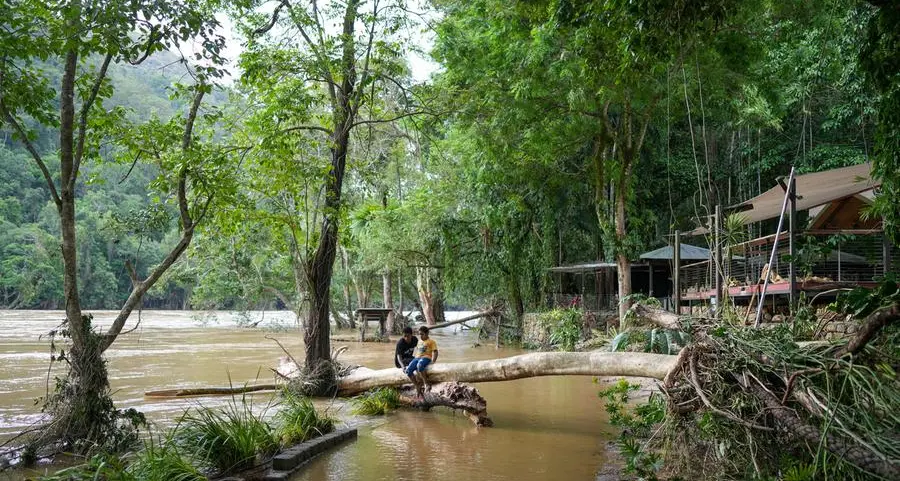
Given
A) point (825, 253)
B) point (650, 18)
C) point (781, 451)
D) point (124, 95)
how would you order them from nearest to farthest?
1. point (781, 451)
2. point (650, 18)
3. point (825, 253)
4. point (124, 95)

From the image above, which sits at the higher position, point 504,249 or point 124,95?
point 124,95

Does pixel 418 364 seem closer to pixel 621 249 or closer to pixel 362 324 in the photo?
pixel 621 249

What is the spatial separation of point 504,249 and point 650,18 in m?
19.3

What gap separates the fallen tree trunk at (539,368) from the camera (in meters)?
7.23

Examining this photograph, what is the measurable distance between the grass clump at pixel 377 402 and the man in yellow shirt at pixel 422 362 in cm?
56

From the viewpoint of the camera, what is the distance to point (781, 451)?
4848 mm

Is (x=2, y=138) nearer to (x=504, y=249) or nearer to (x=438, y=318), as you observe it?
(x=438, y=318)

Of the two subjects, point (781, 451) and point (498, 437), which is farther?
point (498, 437)

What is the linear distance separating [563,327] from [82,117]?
555 inches

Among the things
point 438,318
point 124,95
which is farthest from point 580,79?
point 124,95

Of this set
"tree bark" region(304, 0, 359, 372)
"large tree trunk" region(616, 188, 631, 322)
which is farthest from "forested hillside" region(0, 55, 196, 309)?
"tree bark" region(304, 0, 359, 372)

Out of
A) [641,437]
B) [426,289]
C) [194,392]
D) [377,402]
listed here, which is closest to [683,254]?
[426,289]

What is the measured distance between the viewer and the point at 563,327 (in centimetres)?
1875

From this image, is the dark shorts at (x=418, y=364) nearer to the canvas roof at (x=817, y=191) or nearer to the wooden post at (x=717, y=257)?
the wooden post at (x=717, y=257)
